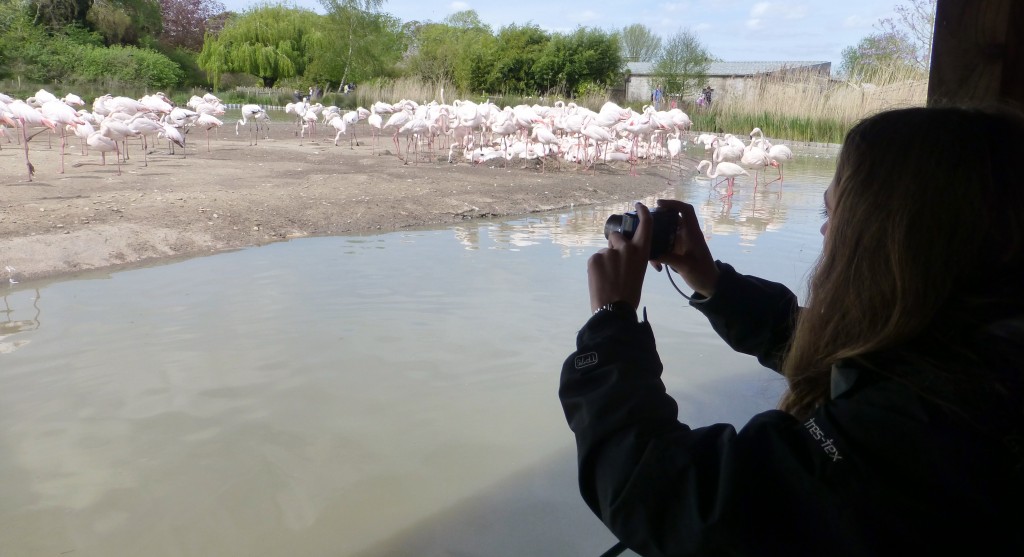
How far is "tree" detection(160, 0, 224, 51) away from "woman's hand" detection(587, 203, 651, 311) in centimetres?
5349

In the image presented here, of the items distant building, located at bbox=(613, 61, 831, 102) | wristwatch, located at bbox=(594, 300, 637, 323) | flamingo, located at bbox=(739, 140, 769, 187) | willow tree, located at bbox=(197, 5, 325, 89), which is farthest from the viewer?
willow tree, located at bbox=(197, 5, 325, 89)

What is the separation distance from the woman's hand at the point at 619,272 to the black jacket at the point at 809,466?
64mm

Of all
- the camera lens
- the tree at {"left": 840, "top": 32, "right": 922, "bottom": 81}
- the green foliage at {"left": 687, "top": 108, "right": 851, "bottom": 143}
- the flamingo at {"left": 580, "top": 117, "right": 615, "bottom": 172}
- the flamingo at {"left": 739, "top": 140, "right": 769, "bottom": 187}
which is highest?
the tree at {"left": 840, "top": 32, "right": 922, "bottom": 81}

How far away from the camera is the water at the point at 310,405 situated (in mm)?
2752

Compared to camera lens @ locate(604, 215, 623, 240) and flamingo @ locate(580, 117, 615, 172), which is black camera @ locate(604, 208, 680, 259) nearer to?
camera lens @ locate(604, 215, 623, 240)

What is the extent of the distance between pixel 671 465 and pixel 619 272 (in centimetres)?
30

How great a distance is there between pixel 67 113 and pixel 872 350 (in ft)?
42.1

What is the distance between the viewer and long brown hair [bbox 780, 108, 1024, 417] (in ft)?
2.92

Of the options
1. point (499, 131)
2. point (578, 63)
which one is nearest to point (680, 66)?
point (578, 63)

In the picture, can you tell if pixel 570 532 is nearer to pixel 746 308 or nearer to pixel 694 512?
pixel 746 308

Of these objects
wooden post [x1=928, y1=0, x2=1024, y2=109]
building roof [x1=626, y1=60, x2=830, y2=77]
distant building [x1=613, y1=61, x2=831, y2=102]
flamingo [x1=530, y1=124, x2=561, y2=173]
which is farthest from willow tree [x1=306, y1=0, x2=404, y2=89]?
wooden post [x1=928, y1=0, x2=1024, y2=109]

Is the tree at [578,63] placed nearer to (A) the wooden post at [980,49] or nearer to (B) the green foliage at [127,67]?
(B) the green foliage at [127,67]

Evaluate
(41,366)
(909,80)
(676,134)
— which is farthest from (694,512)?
(909,80)

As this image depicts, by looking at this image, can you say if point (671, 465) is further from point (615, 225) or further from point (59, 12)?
point (59, 12)
